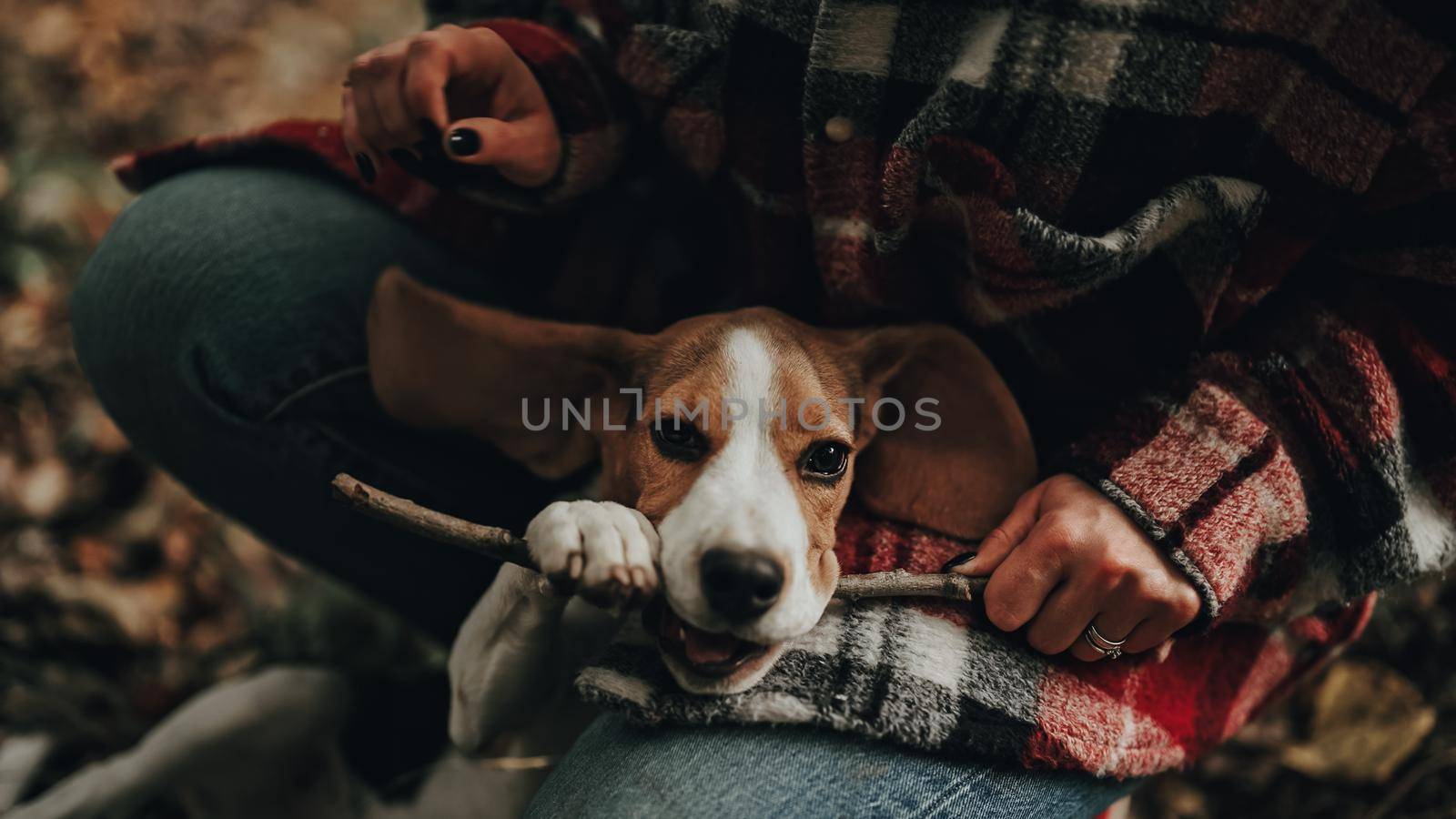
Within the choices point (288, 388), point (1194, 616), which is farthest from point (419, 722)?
point (1194, 616)

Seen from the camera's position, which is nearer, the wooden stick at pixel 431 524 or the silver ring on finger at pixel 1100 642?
the wooden stick at pixel 431 524

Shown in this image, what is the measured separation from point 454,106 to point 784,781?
2.46 feet

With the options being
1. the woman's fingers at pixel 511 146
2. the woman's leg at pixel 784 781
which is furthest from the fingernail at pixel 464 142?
the woman's leg at pixel 784 781

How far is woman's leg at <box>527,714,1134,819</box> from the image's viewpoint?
797 millimetres

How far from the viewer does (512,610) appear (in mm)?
908

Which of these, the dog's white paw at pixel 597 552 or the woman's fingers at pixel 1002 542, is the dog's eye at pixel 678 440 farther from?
the woman's fingers at pixel 1002 542

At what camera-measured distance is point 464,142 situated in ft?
2.77

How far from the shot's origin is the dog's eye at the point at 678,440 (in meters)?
0.84

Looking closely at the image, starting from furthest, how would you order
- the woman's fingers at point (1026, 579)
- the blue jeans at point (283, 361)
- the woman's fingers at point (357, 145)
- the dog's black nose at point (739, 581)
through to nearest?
1. the blue jeans at point (283, 361)
2. the woman's fingers at point (357, 145)
3. the woman's fingers at point (1026, 579)
4. the dog's black nose at point (739, 581)

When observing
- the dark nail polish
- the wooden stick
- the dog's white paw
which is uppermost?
the dark nail polish

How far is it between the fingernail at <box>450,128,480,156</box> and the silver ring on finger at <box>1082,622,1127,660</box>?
0.75 metres

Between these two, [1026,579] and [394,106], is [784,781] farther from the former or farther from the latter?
[394,106]

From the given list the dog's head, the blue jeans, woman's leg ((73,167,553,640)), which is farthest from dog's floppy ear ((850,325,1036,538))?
woman's leg ((73,167,553,640))

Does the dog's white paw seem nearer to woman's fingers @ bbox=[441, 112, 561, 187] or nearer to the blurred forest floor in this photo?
woman's fingers @ bbox=[441, 112, 561, 187]
